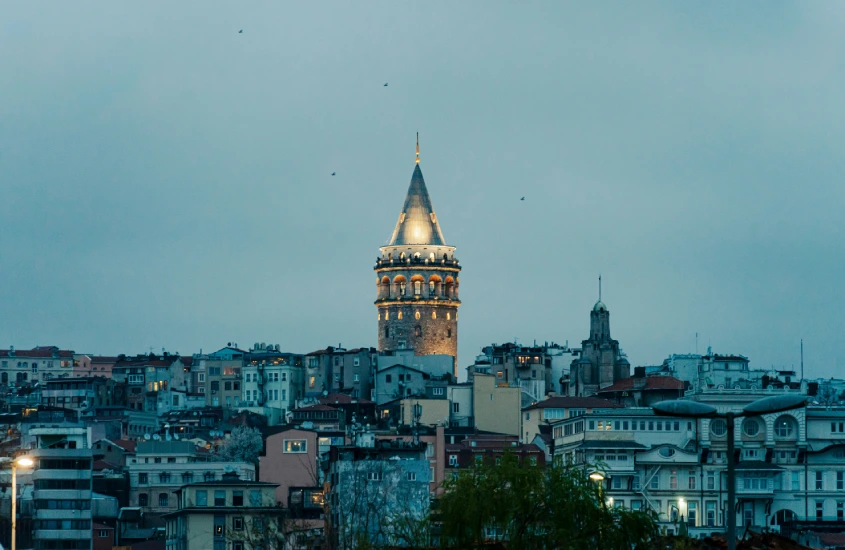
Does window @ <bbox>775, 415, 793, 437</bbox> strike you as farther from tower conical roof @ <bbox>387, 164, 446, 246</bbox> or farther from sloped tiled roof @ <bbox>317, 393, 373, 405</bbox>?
tower conical roof @ <bbox>387, 164, 446, 246</bbox>

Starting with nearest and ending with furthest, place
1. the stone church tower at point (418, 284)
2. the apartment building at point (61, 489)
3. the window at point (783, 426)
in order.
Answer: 1. the apartment building at point (61, 489)
2. the window at point (783, 426)
3. the stone church tower at point (418, 284)

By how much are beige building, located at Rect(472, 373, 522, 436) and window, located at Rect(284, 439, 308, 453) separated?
1187 inches

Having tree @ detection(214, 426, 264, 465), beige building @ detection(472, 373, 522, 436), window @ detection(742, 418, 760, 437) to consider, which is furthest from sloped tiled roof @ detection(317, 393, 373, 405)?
window @ detection(742, 418, 760, 437)

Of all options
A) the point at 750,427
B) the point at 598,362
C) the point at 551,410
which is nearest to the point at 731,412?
the point at 750,427

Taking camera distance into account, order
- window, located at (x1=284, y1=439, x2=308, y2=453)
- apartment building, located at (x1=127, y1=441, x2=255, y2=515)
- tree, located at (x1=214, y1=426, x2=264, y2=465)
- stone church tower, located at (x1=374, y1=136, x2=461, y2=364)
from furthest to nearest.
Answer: stone church tower, located at (x1=374, y1=136, x2=461, y2=364), tree, located at (x1=214, y1=426, x2=264, y2=465), apartment building, located at (x1=127, y1=441, x2=255, y2=515), window, located at (x1=284, y1=439, x2=308, y2=453)

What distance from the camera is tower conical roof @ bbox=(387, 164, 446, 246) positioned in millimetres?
186500

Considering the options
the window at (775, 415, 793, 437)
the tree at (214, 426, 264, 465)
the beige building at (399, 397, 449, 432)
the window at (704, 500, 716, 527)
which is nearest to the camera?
the window at (704, 500, 716, 527)

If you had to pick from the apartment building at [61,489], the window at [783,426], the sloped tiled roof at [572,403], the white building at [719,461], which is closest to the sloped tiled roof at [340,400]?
the sloped tiled roof at [572,403]

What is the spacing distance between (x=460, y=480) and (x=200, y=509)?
44.0 metres

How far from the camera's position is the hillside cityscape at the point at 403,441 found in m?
87.1

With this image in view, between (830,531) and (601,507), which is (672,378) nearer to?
(830,531)

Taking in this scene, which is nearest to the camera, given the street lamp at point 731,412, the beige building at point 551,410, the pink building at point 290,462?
the street lamp at point 731,412

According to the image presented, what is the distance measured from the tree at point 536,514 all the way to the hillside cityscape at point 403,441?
0.12 metres

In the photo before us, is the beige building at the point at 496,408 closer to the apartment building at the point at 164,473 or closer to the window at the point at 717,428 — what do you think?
the apartment building at the point at 164,473
